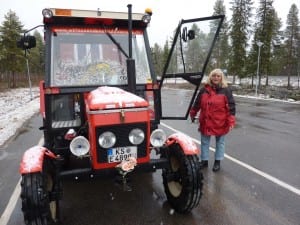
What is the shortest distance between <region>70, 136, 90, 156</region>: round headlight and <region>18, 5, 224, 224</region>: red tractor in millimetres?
11

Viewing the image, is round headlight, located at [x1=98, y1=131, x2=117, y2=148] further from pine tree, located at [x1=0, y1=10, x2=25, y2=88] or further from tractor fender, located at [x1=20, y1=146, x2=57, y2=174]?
pine tree, located at [x1=0, y1=10, x2=25, y2=88]

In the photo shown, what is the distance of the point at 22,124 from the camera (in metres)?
12.7

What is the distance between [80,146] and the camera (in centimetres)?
380

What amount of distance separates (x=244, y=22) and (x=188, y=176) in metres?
45.0

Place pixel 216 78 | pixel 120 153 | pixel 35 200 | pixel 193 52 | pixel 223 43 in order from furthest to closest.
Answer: pixel 223 43, pixel 216 78, pixel 193 52, pixel 120 153, pixel 35 200

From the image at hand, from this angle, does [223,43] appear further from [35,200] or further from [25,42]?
[35,200]

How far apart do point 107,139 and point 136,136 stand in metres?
0.33

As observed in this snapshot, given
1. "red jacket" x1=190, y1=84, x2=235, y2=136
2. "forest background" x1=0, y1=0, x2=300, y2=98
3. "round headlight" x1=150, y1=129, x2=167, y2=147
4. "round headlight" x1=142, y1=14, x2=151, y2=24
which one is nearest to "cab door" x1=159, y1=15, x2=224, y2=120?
"round headlight" x1=142, y1=14, x2=151, y2=24

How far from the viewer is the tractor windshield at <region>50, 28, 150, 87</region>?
4801 mm

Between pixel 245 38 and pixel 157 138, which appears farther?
pixel 245 38

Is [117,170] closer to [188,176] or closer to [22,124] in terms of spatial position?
[188,176]

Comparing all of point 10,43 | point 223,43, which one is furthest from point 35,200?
point 223,43

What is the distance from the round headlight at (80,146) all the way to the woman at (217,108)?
9.36ft

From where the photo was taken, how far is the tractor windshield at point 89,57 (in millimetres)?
4801
